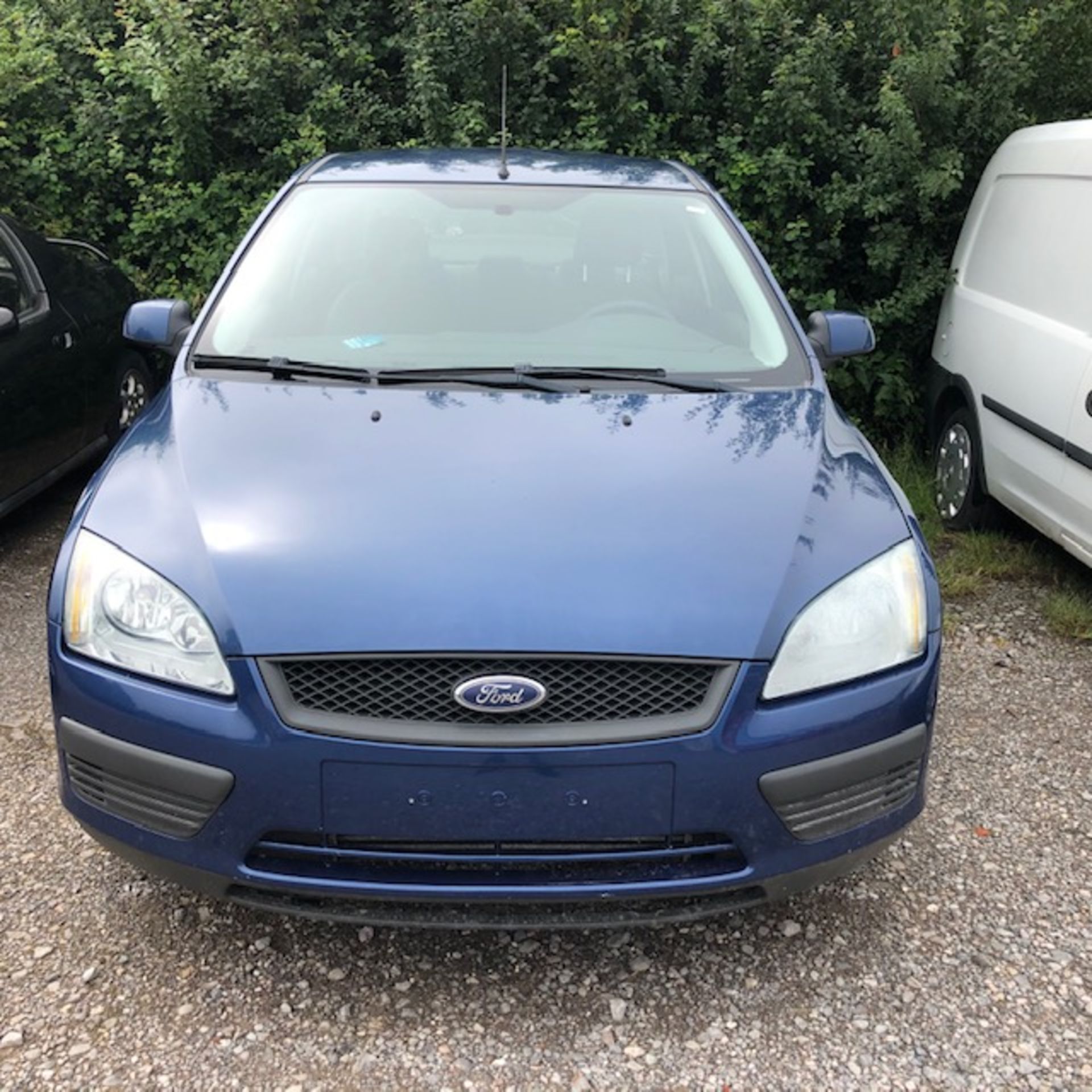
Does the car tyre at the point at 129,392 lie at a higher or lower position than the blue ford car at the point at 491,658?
lower

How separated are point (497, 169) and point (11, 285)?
257 centimetres

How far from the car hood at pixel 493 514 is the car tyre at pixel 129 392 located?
3.07 meters

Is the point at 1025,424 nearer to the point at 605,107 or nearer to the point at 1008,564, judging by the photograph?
the point at 1008,564

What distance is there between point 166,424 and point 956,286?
4.16 m

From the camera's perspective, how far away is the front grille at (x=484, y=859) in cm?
212

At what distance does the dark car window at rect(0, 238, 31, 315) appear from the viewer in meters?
4.95

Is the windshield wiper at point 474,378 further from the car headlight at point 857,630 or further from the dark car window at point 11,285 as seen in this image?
the dark car window at point 11,285

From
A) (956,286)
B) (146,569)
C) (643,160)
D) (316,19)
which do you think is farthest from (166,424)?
(316,19)

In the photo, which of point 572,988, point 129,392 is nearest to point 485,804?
point 572,988

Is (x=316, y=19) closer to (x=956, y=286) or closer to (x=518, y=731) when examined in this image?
(x=956, y=286)

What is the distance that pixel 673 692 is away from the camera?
6.84ft

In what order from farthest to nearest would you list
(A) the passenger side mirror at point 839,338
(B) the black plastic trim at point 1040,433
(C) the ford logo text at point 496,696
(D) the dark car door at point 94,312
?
(D) the dark car door at point 94,312 → (B) the black plastic trim at point 1040,433 → (A) the passenger side mirror at point 839,338 → (C) the ford logo text at point 496,696

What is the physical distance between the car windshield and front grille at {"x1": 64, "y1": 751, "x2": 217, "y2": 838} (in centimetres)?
122

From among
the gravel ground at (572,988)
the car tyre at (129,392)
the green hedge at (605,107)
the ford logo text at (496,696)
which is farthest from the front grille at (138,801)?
the green hedge at (605,107)
